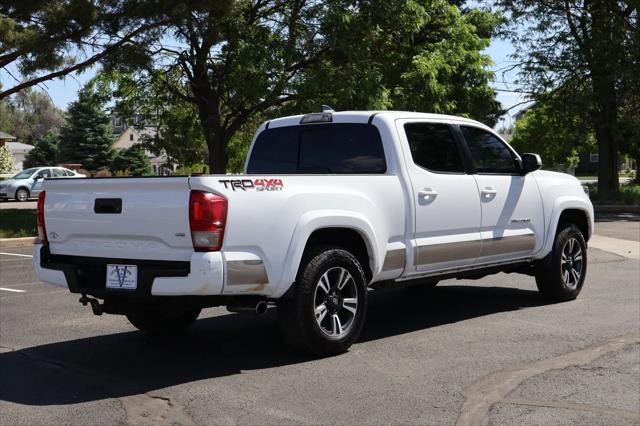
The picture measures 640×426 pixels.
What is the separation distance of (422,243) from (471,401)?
2131 mm

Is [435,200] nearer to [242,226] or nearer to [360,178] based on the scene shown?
[360,178]

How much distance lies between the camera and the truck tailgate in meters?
5.57

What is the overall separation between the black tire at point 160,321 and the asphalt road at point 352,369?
0.14 meters

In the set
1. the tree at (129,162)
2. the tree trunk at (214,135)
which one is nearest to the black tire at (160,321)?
the tree trunk at (214,135)

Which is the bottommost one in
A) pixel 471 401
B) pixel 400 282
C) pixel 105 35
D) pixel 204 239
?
pixel 471 401

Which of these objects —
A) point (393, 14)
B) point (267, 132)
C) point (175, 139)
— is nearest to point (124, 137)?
point (175, 139)

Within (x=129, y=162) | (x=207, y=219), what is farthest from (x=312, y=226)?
(x=129, y=162)

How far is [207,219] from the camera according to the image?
5461mm

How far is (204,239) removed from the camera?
5.50 meters

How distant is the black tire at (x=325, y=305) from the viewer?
606 centimetres

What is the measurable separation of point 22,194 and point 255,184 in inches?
1342

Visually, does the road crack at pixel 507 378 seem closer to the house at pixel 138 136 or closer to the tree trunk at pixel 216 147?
the tree trunk at pixel 216 147

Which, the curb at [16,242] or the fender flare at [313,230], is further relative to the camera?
the curb at [16,242]

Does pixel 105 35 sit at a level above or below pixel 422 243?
above
